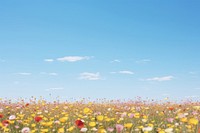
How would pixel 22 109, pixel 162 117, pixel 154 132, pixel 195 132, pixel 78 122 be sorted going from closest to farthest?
pixel 78 122 < pixel 195 132 < pixel 154 132 < pixel 162 117 < pixel 22 109

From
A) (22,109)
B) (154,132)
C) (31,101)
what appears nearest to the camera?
(154,132)

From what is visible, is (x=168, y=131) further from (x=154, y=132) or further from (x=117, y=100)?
(x=117, y=100)

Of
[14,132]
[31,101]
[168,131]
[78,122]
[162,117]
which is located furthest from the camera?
[31,101]

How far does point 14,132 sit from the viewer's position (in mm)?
6082

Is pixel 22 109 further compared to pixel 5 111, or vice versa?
pixel 22 109

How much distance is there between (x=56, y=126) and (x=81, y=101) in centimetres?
805

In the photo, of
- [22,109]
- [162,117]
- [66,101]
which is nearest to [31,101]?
[66,101]

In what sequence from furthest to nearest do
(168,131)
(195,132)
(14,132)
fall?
(14,132) < (195,132) < (168,131)

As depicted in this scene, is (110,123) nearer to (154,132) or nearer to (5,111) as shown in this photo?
(154,132)

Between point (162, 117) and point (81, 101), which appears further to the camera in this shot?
point (81, 101)

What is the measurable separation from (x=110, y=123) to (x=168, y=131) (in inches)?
113

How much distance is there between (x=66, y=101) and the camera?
47.9ft

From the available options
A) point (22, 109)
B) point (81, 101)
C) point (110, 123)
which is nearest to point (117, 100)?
point (81, 101)

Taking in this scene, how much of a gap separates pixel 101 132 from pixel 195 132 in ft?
5.60
